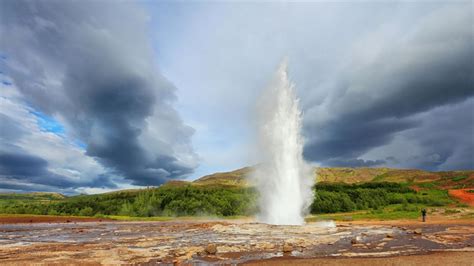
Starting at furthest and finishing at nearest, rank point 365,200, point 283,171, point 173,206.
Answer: point 173,206, point 365,200, point 283,171

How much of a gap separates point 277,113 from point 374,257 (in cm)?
2818

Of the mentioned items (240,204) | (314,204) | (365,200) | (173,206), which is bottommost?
(173,206)

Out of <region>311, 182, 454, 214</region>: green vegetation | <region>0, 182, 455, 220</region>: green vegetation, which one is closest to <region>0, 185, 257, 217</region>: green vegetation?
<region>0, 182, 455, 220</region>: green vegetation

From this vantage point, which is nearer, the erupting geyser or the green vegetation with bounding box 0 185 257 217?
the erupting geyser

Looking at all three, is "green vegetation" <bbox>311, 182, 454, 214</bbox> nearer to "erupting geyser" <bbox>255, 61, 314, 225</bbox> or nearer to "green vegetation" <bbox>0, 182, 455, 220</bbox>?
"green vegetation" <bbox>0, 182, 455, 220</bbox>

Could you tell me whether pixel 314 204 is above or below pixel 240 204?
below

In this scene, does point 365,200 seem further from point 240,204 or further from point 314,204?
point 240,204

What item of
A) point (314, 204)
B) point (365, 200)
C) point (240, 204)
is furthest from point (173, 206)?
point (365, 200)

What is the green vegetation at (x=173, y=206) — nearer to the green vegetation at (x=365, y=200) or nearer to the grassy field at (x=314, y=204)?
the grassy field at (x=314, y=204)

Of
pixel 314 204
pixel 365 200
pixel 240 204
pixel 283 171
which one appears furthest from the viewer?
pixel 240 204

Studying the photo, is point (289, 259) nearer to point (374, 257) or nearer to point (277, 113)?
point (374, 257)

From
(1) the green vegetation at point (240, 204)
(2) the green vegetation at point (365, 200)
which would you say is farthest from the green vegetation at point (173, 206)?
(2) the green vegetation at point (365, 200)

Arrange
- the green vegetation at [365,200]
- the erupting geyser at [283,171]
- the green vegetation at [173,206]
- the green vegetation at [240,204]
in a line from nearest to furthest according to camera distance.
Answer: the erupting geyser at [283,171], the green vegetation at [240,204], the green vegetation at [365,200], the green vegetation at [173,206]

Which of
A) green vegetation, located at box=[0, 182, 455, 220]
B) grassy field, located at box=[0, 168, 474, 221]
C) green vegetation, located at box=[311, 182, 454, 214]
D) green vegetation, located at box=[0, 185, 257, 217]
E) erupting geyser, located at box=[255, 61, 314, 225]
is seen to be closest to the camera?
erupting geyser, located at box=[255, 61, 314, 225]
